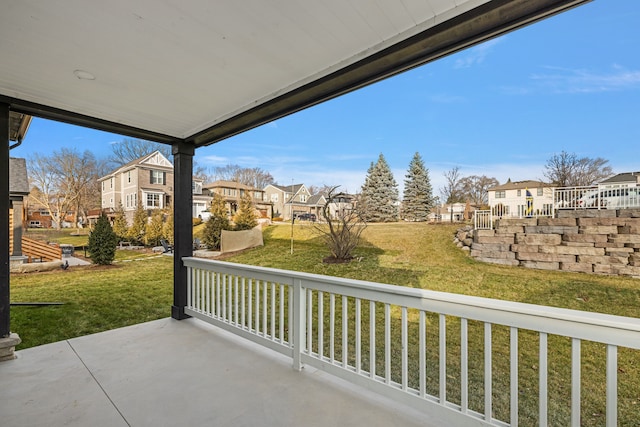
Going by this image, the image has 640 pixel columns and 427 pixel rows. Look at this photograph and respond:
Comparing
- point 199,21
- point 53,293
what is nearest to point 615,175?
point 199,21

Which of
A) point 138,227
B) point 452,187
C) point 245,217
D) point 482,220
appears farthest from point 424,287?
point 138,227

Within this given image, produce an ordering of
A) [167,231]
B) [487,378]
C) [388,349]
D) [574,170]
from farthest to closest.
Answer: [167,231] < [574,170] < [388,349] < [487,378]

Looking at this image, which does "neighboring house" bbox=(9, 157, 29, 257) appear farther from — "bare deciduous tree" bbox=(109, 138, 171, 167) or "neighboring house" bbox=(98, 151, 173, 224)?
"bare deciduous tree" bbox=(109, 138, 171, 167)

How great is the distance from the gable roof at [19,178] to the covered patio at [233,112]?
503cm

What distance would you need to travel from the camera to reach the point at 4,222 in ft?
8.22

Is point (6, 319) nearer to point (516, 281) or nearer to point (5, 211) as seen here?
point (5, 211)

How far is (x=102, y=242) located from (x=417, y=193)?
26.7ft

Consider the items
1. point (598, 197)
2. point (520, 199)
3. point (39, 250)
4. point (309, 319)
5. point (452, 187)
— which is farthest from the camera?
point (452, 187)

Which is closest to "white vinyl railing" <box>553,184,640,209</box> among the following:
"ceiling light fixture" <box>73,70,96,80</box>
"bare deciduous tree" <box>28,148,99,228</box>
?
"ceiling light fixture" <box>73,70,96,80</box>

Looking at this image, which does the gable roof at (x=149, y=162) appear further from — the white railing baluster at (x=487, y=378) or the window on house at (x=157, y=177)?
the white railing baluster at (x=487, y=378)

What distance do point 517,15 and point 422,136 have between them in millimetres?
7784

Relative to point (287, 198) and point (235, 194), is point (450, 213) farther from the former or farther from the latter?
point (235, 194)

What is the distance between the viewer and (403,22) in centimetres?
154

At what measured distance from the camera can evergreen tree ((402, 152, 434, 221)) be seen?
27.7 ft
